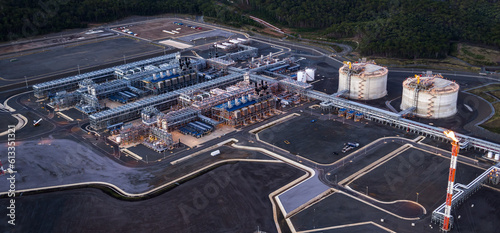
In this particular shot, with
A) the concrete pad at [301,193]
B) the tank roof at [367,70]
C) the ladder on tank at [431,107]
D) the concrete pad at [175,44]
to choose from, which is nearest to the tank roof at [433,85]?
the ladder on tank at [431,107]

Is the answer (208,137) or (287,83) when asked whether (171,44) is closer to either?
(287,83)

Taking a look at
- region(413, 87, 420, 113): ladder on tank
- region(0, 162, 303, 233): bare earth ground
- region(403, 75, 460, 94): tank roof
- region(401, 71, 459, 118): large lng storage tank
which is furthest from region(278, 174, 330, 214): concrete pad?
region(403, 75, 460, 94): tank roof

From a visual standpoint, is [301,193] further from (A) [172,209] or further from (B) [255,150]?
(A) [172,209]

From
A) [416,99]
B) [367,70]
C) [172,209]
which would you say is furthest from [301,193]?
[367,70]

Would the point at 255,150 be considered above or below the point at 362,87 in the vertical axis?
below

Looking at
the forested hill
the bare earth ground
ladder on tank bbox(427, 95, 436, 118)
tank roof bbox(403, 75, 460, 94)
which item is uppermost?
the forested hill

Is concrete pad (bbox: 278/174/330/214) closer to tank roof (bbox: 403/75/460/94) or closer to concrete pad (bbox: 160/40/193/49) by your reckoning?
tank roof (bbox: 403/75/460/94)
